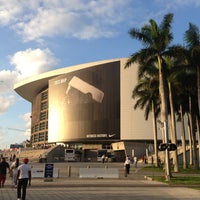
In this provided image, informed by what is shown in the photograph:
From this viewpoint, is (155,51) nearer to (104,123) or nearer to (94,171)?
(94,171)

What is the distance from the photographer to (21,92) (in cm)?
15538

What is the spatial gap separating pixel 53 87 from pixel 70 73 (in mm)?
10845

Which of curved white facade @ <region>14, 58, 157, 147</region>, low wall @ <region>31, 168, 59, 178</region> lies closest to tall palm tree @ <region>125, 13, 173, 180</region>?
low wall @ <region>31, 168, 59, 178</region>

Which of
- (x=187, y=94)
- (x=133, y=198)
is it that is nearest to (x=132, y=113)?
(x=187, y=94)

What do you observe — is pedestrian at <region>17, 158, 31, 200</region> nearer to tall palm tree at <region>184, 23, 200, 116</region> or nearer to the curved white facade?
tall palm tree at <region>184, 23, 200, 116</region>

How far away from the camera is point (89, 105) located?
114 m

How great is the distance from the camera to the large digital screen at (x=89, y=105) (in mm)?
110688

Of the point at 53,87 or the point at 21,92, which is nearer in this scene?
the point at 53,87

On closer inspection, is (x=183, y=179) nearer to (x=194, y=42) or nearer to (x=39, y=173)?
(x=39, y=173)

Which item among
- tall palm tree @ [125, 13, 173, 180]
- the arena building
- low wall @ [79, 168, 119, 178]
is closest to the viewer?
low wall @ [79, 168, 119, 178]

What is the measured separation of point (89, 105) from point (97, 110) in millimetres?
3259

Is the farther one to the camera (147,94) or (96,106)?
(96,106)

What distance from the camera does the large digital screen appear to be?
363 ft

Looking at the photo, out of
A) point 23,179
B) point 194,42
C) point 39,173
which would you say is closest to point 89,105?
point 194,42
